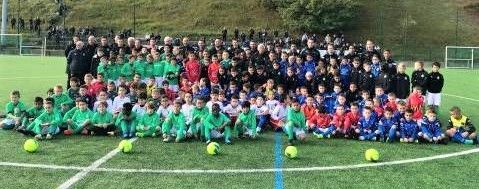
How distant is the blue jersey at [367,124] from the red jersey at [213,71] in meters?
Answer: 3.64

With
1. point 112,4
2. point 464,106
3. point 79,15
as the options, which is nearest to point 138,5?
point 112,4

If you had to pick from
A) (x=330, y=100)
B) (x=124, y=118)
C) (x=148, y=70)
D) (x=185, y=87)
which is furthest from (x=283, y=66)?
(x=124, y=118)

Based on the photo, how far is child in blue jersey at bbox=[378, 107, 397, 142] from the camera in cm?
1001

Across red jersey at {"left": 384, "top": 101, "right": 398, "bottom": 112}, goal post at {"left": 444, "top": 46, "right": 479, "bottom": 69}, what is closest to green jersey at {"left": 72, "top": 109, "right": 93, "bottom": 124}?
red jersey at {"left": 384, "top": 101, "right": 398, "bottom": 112}

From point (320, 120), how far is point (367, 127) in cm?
99

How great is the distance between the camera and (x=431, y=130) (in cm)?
1005

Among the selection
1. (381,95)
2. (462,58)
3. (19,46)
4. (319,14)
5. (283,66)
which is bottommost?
(381,95)

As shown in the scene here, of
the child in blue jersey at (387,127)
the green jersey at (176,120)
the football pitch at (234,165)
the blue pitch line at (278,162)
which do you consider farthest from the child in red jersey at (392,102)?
the green jersey at (176,120)

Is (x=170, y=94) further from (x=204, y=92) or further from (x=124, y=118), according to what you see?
(x=124, y=118)

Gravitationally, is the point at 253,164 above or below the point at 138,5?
below

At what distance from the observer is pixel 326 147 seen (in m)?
9.44

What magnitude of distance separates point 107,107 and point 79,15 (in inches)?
1825

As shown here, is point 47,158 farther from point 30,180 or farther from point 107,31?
point 107,31

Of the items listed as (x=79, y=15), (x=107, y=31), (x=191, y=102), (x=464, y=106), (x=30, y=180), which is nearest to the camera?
(x=30, y=180)
